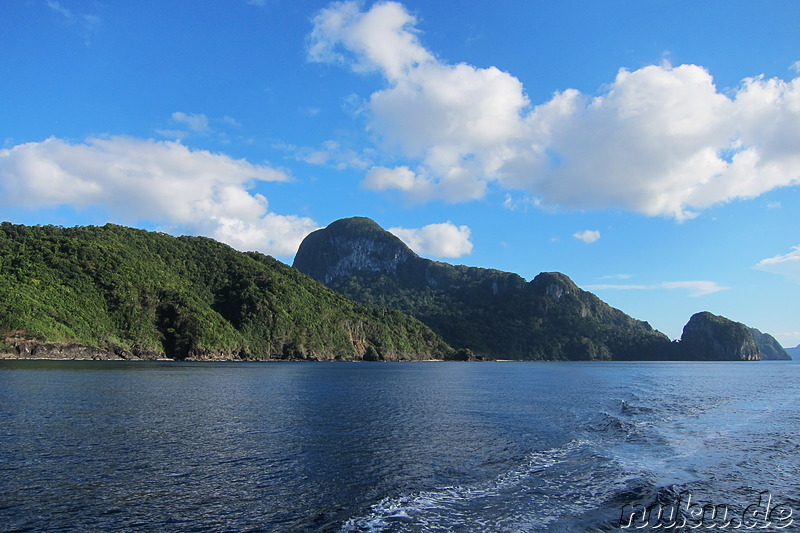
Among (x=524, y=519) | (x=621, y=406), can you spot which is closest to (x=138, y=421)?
(x=524, y=519)

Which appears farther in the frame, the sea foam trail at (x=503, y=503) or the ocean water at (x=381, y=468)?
the ocean water at (x=381, y=468)

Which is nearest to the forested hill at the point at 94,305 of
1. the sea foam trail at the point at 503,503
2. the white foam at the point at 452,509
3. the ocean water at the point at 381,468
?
the ocean water at the point at 381,468

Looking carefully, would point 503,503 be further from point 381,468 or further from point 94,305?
point 94,305

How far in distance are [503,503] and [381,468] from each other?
25.6 ft

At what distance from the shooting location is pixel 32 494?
67.2 ft

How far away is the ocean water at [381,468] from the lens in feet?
62.0

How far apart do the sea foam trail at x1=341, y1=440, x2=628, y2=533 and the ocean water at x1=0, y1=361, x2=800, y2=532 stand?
111 millimetres

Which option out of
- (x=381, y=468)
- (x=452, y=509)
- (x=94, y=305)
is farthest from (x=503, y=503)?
(x=94, y=305)

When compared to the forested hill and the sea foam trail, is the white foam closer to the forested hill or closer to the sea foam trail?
the sea foam trail

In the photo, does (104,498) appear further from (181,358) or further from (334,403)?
(181,358)

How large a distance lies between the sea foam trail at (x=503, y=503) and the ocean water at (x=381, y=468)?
0.11m

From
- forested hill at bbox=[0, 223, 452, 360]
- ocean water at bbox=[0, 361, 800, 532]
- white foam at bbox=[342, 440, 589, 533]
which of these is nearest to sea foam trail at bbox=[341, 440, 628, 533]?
white foam at bbox=[342, 440, 589, 533]

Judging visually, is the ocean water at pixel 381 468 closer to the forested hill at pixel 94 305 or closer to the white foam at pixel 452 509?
the white foam at pixel 452 509

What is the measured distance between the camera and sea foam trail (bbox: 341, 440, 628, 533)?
1845cm
